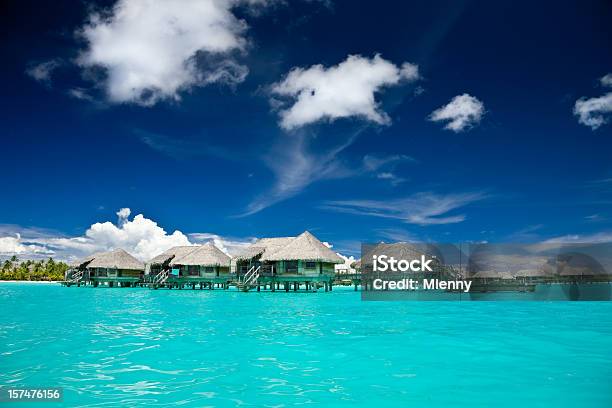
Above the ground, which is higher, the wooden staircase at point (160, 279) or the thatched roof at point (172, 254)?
the thatched roof at point (172, 254)

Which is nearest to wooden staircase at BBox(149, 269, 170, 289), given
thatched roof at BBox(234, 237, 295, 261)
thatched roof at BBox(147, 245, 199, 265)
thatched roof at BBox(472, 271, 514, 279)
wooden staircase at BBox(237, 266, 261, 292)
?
thatched roof at BBox(147, 245, 199, 265)

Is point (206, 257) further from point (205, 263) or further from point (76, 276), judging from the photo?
point (76, 276)

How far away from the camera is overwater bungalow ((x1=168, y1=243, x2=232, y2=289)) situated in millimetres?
43531

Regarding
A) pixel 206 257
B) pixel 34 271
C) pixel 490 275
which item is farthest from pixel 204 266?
pixel 34 271

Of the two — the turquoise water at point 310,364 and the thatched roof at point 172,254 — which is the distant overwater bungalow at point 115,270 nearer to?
the thatched roof at point 172,254

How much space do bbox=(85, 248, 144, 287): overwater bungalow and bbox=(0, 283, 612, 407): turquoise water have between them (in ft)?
126

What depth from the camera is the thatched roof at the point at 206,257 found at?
43.3 meters

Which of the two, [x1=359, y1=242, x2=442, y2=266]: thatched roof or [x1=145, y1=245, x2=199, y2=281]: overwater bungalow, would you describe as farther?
[x1=145, y1=245, x2=199, y2=281]: overwater bungalow

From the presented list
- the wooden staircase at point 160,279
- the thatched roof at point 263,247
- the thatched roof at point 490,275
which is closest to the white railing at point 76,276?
the wooden staircase at point 160,279

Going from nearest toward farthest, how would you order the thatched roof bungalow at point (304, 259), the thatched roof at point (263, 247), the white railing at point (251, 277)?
1. the thatched roof bungalow at point (304, 259)
2. the white railing at point (251, 277)
3. the thatched roof at point (263, 247)

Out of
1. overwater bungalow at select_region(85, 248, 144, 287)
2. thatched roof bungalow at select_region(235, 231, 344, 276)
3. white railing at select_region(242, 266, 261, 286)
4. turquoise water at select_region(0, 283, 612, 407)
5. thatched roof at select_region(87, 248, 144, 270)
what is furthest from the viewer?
overwater bungalow at select_region(85, 248, 144, 287)

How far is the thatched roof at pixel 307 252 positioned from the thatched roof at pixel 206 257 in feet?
26.1

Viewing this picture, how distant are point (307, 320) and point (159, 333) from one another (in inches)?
217

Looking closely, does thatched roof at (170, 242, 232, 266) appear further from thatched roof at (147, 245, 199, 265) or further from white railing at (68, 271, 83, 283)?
white railing at (68, 271, 83, 283)
